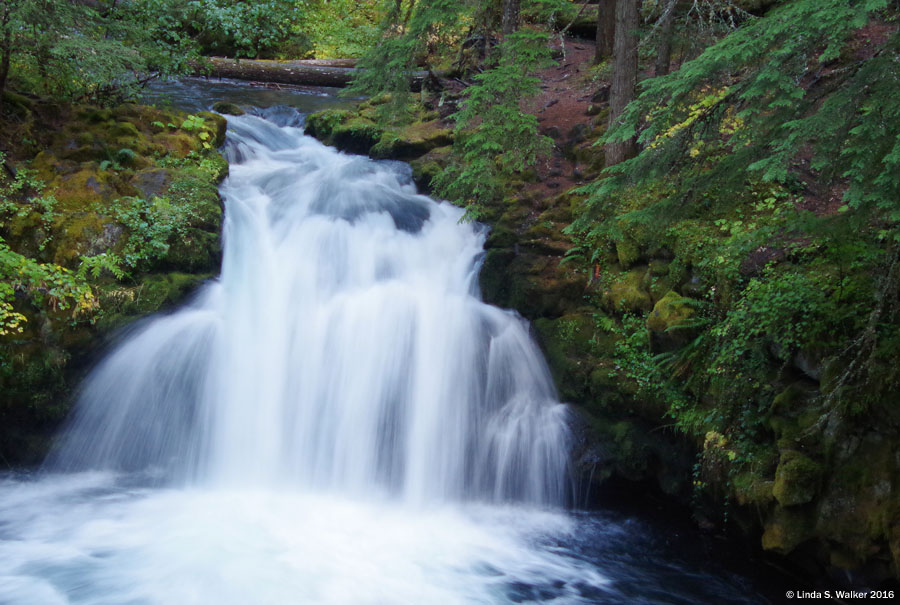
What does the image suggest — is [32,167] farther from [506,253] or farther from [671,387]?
[671,387]

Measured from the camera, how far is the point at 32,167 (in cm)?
738

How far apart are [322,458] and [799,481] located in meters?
4.95

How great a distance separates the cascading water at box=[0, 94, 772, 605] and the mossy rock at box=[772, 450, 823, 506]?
116cm

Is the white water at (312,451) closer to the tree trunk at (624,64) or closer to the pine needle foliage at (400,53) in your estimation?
the tree trunk at (624,64)

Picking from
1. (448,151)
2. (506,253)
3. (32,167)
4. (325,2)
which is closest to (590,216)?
(506,253)

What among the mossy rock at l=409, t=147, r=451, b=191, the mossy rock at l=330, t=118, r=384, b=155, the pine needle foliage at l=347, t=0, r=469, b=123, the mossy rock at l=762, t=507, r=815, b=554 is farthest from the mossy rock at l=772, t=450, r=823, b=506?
the mossy rock at l=330, t=118, r=384, b=155

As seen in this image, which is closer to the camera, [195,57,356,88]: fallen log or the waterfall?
the waterfall

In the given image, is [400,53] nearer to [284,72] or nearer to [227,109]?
[227,109]

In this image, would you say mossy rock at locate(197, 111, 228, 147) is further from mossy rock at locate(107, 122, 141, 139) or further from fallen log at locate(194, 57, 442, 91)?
fallen log at locate(194, 57, 442, 91)

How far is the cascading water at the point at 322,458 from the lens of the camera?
5.02 metres

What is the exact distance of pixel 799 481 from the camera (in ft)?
15.1

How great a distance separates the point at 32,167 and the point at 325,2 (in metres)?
16.4

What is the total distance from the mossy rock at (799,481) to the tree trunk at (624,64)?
189 inches

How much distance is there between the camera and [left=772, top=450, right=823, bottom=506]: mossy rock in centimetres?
461
